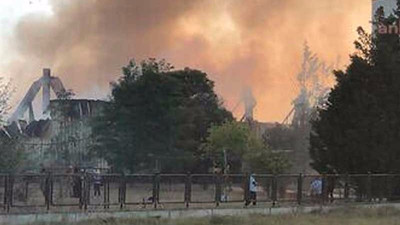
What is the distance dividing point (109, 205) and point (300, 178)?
9.13m

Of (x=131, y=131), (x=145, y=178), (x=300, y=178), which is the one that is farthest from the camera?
(x=131, y=131)

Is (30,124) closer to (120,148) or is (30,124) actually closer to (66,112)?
(66,112)

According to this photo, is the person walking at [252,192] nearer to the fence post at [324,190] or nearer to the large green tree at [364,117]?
the fence post at [324,190]

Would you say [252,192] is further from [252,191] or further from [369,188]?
[369,188]

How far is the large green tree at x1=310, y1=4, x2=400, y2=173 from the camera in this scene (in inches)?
1411

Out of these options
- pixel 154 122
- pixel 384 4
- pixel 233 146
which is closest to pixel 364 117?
pixel 233 146

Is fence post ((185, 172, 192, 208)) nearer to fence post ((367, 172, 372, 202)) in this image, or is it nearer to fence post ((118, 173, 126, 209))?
fence post ((118, 173, 126, 209))

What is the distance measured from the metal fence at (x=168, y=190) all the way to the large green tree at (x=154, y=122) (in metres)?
31.2

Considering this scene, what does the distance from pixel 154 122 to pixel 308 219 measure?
4112 centimetres

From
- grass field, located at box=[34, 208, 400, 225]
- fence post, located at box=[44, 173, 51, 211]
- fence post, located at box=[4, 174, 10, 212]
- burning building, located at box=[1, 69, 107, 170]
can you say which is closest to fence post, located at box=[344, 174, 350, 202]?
grass field, located at box=[34, 208, 400, 225]

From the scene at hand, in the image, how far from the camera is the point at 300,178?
29484 mm

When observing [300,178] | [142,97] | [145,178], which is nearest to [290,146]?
[142,97]

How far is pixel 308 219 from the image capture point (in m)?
25.1

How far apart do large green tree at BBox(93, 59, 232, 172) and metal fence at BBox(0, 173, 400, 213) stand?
31.2 m
